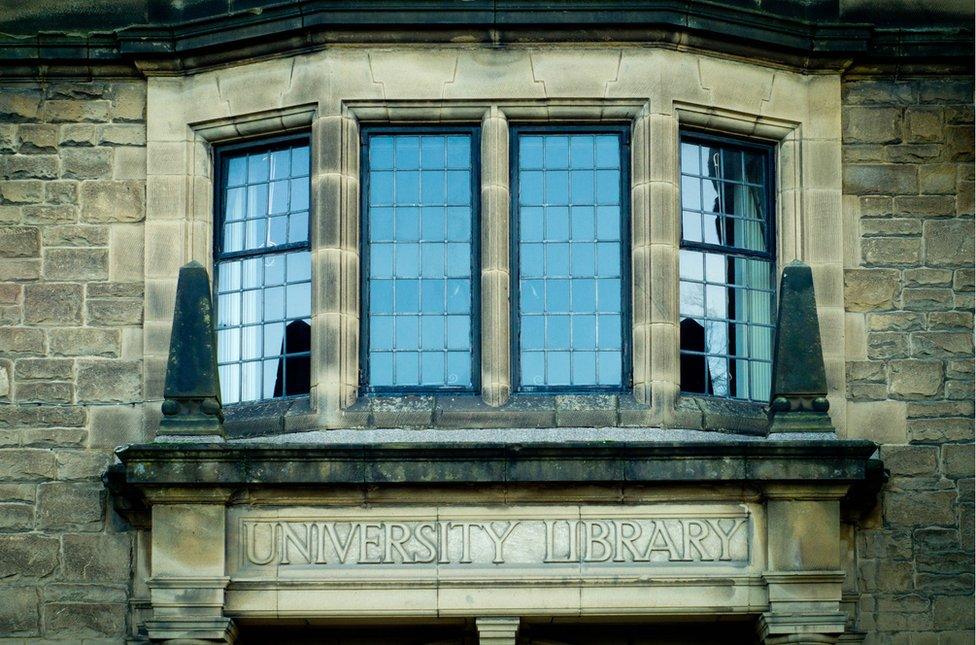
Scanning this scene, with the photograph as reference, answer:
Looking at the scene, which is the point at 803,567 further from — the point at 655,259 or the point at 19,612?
the point at 19,612

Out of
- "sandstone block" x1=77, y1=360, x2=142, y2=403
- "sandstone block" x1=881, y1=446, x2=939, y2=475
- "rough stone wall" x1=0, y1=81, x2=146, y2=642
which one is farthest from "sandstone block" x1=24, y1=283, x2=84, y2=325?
"sandstone block" x1=881, y1=446, x2=939, y2=475

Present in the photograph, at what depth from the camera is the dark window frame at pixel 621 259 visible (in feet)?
61.7

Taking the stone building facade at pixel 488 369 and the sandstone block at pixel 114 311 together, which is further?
the sandstone block at pixel 114 311

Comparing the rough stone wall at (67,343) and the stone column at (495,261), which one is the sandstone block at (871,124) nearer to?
the stone column at (495,261)

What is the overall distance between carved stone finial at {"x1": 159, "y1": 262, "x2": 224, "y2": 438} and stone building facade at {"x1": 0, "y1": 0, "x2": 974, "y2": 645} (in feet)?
0.20

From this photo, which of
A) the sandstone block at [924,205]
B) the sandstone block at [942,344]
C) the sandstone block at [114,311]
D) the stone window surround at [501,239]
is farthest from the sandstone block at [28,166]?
the sandstone block at [942,344]

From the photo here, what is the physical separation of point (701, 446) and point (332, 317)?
2984mm

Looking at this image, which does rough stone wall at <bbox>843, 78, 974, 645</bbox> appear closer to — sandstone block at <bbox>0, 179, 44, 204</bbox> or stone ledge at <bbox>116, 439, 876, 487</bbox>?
stone ledge at <bbox>116, 439, 876, 487</bbox>

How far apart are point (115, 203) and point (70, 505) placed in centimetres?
238

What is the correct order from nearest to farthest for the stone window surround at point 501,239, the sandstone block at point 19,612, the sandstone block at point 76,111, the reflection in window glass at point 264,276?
the stone window surround at point 501,239, the sandstone block at point 19,612, the reflection in window glass at point 264,276, the sandstone block at point 76,111

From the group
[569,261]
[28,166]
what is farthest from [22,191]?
[569,261]

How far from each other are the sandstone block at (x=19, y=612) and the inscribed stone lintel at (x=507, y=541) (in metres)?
1.92

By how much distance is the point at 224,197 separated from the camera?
1962 centimetres

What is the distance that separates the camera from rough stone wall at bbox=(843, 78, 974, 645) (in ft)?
61.7
